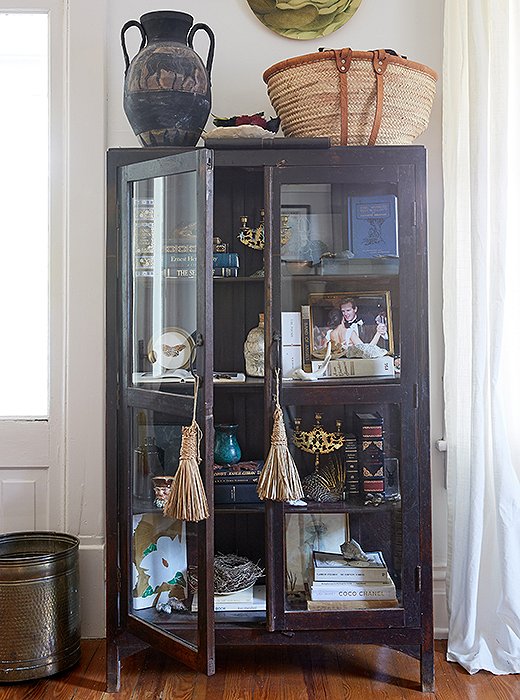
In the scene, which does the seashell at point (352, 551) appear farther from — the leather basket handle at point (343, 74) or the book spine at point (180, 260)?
the leather basket handle at point (343, 74)

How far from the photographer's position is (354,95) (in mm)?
2416

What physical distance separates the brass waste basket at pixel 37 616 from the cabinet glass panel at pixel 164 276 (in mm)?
649

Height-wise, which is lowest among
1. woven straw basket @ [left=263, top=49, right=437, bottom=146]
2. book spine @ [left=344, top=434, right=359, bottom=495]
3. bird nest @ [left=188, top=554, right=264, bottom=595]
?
bird nest @ [left=188, top=554, right=264, bottom=595]

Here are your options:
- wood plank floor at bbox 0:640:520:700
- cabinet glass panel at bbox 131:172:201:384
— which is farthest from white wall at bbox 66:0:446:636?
cabinet glass panel at bbox 131:172:201:384

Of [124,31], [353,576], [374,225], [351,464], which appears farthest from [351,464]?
[124,31]

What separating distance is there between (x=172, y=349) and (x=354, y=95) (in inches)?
35.3

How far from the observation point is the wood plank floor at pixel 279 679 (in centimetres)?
245

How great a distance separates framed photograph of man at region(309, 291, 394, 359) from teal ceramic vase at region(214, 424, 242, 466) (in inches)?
15.3

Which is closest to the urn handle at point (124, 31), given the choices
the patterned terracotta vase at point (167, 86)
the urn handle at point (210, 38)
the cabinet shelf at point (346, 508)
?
the patterned terracotta vase at point (167, 86)

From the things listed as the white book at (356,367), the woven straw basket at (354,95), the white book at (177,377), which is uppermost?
the woven straw basket at (354,95)

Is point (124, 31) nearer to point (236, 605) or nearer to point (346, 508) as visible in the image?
point (346, 508)

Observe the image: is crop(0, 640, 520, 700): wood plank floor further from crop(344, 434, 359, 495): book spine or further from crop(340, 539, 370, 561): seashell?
crop(344, 434, 359, 495): book spine

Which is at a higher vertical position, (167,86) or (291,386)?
(167,86)

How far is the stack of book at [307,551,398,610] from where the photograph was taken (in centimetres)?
251
